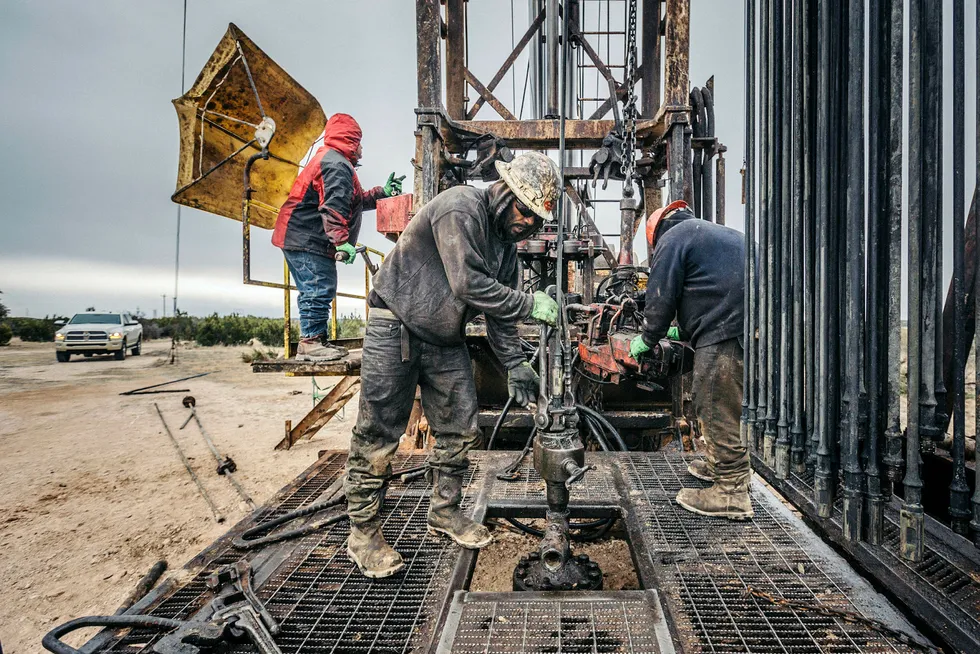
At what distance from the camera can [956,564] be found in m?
2.12

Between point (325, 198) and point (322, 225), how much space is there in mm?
335

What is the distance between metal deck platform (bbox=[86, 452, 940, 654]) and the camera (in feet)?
6.16

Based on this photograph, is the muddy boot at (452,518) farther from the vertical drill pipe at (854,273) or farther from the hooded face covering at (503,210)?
the vertical drill pipe at (854,273)

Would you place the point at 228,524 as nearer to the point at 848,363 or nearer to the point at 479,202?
the point at 479,202

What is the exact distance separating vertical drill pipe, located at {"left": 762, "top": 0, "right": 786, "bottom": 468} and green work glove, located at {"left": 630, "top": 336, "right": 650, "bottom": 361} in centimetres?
87

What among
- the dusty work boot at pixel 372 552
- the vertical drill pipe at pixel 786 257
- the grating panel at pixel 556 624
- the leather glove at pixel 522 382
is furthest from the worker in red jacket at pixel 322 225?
the vertical drill pipe at pixel 786 257

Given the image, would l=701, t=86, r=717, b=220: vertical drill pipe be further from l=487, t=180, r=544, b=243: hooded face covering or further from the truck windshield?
the truck windshield

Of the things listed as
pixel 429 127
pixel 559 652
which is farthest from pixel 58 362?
pixel 559 652

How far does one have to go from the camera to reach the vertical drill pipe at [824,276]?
1.80 m

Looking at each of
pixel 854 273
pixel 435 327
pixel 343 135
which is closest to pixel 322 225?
pixel 343 135

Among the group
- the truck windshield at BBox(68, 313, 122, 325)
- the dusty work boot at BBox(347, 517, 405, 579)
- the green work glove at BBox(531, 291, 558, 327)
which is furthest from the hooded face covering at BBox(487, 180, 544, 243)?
the truck windshield at BBox(68, 313, 122, 325)

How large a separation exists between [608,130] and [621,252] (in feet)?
5.50

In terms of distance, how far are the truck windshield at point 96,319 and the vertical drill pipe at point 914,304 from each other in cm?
2260

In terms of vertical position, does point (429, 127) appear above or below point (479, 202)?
above
